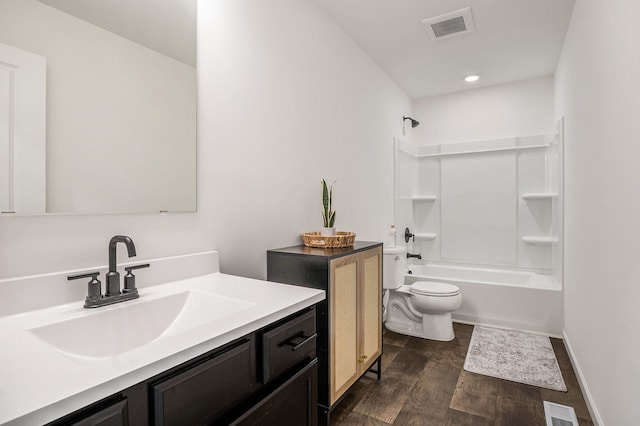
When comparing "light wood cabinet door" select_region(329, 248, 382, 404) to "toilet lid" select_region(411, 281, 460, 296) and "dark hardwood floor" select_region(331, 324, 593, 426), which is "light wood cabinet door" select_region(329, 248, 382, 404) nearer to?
"dark hardwood floor" select_region(331, 324, 593, 426)

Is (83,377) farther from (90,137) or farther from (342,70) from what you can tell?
(342,70)

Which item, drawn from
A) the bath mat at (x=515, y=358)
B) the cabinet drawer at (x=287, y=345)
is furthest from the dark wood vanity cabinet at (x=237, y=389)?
the bath mat at (x=515, y=358)

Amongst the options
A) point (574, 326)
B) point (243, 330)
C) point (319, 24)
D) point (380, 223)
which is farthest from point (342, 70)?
point (574, 326)

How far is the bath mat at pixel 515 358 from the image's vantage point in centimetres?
234

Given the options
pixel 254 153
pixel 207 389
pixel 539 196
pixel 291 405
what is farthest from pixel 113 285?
pixel 539 196

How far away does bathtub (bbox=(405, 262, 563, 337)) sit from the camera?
3131mm

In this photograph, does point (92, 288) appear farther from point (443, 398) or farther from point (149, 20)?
point (443, 398)

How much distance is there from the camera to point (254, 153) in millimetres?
1851

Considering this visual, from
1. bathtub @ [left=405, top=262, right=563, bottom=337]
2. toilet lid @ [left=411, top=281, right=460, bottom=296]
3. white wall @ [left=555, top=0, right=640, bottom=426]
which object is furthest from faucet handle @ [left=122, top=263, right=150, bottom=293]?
bathtub @ [left=405, top=262, right=563, bottom=337]

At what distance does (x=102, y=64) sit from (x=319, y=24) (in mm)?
1644

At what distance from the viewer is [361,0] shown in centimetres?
235

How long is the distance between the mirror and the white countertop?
0.34m

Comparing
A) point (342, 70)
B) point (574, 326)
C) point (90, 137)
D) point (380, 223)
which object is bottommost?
point (574, 326)

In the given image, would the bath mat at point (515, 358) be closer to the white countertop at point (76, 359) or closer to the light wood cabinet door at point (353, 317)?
the light wood cabinet door at point (353, 317)
